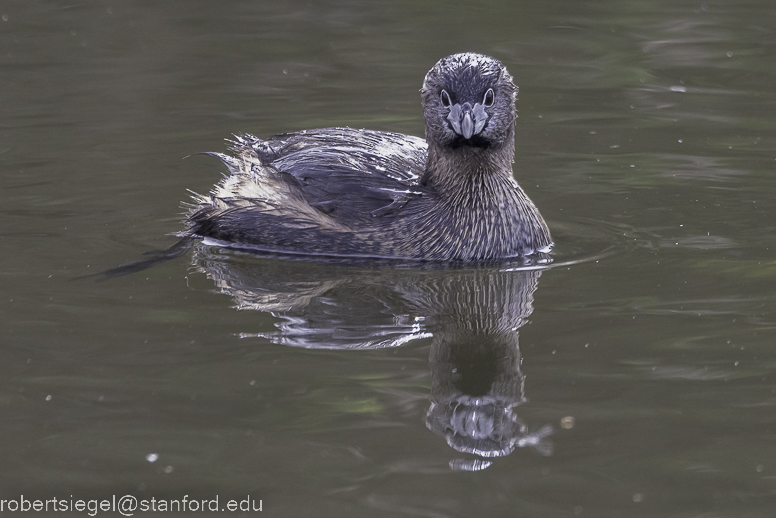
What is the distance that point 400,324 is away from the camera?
577cm

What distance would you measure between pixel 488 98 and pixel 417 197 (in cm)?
82

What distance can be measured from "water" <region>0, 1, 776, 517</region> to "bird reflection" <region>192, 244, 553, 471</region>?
0.02 m

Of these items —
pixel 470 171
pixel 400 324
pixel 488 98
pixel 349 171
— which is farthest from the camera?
pixel 470 171

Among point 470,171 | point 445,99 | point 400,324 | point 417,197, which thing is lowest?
point 400,324

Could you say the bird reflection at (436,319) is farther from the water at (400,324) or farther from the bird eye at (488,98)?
the bird eye at (488,98)

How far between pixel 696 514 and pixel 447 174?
3.47m

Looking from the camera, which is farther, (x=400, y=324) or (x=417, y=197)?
(x=417, y=197)

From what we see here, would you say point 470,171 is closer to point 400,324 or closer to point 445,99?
point 445,99

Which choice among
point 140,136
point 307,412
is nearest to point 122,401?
point 307,412

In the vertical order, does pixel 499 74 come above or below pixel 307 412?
above

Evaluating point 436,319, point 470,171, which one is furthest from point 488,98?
point 436,319

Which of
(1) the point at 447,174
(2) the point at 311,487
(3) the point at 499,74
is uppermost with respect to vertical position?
(3) the point at 499,74

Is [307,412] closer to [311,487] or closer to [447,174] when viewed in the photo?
[311,487]

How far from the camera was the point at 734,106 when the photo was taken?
10.1 m
